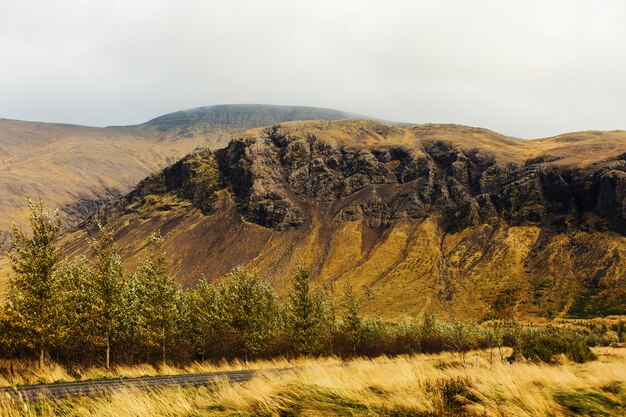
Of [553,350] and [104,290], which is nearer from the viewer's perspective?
[104,290]

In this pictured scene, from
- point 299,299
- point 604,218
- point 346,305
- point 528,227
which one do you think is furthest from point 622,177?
point 299,299

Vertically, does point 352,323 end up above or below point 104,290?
below

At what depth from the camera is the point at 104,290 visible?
92.1ft

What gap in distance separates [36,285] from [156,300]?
11811 mm

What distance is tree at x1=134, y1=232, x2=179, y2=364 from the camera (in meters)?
33.4

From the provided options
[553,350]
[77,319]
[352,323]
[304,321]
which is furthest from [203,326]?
[553,350]

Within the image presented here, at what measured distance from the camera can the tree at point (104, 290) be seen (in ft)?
89.0

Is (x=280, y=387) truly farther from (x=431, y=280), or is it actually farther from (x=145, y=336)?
(x=431, y=280)

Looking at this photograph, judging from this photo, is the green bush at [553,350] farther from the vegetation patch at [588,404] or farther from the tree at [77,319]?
the tree at [77,319]

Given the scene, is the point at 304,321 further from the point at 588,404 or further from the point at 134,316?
the point at 588,404

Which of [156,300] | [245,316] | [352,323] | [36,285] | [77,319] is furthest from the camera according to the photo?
[352,323]

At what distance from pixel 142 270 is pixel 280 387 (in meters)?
31.8

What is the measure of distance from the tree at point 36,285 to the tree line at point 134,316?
5 centimetres

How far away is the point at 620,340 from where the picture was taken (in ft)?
318
